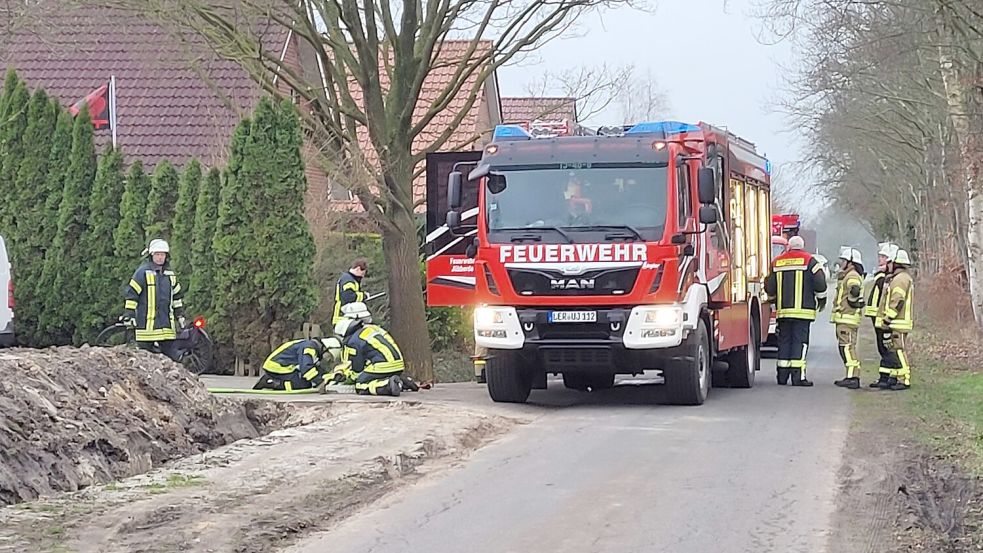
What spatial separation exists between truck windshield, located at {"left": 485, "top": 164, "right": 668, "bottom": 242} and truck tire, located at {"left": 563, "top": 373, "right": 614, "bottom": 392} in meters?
2.79

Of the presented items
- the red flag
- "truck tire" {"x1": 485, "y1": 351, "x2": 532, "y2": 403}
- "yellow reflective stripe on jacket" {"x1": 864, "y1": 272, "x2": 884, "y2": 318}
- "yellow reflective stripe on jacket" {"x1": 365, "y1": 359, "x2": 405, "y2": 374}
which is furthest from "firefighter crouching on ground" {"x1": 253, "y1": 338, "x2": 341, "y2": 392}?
the red flag

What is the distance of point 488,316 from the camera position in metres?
15.0

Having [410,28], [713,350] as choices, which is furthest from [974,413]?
[410,28]

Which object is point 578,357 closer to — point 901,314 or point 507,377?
point 507,377

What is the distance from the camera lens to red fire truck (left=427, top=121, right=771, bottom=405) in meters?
14.5

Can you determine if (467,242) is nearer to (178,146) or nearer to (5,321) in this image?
(5,321)

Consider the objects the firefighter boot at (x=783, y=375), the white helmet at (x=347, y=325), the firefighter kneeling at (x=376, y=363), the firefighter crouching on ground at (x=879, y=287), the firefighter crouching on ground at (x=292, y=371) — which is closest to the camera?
the firefighter kneeling at (x=376, y=363)

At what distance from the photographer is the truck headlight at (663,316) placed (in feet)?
47.5

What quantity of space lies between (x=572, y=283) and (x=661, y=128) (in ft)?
7.48

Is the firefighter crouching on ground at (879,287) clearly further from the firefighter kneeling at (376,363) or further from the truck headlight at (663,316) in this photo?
the firefighter kneeling at (376,363)

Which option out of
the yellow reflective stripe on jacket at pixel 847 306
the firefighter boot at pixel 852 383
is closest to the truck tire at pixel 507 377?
the firefighter boot at pixel 852 383

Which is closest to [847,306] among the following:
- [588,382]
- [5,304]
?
[588,382]

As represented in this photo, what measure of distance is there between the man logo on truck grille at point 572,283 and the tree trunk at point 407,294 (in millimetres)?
4745

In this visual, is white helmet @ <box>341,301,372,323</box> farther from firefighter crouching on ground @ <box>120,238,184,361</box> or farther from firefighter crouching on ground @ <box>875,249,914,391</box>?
firefighter crouching on ground @ <box>875,249,914,391</box>
